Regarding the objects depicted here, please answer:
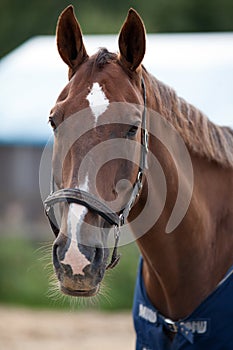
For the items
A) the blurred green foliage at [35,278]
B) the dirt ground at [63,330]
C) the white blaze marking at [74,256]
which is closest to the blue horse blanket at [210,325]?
the white blaze marking at [74,256]

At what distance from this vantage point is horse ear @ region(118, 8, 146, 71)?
104 inches

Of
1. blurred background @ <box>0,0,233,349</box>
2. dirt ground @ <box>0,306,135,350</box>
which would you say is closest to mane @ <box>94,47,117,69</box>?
blurred background @ <box>0,0,233,349</box>

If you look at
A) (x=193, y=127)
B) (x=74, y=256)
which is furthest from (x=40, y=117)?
(x=74, y=256)

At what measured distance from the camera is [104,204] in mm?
2428

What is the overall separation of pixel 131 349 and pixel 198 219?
3.43m

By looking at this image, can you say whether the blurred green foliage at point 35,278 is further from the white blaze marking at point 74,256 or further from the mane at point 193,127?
the white blaze marking at point 74,256

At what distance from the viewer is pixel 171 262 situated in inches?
116

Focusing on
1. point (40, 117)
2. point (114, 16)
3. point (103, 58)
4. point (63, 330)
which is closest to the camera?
point (103, 58)

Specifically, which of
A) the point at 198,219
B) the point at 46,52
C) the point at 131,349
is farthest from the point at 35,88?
the point at 198,219

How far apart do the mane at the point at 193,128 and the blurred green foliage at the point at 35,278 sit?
452cm

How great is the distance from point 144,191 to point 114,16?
38.1ft

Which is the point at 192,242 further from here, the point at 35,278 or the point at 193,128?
the point at 35,278

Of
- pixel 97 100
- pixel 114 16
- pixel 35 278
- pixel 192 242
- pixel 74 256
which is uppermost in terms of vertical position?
pixel 97 100

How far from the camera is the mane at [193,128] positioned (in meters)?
2.88
